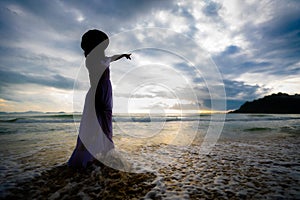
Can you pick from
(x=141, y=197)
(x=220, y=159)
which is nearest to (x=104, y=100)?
(x=141, y=197)

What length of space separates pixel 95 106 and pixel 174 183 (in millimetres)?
1835

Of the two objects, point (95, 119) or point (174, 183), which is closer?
point (174, 183)

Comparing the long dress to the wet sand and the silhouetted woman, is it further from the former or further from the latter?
the wet sand

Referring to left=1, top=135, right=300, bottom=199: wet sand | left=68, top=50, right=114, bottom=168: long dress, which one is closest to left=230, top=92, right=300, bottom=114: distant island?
left=1, top=135, right=300, bottom=199: wet sand

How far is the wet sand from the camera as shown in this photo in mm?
2137

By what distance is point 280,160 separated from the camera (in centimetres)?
368

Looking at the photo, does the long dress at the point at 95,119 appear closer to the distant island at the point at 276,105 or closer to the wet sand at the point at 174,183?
the wet sand at the point at 174,183

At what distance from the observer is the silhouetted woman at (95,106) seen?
2982mm

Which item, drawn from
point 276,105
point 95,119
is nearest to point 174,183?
point 95,119

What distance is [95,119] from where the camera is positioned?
308 centimetres

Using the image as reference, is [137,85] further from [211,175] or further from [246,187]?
[246,187]

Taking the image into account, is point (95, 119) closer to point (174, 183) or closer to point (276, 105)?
point (174, 183)

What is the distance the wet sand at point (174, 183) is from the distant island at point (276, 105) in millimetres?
51087

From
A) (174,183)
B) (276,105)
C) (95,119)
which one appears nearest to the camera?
(174,183)
